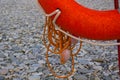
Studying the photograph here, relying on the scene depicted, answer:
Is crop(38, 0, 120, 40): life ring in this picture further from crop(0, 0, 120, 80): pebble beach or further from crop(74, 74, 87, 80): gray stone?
crop(74, 74, 87, 80): gray stone

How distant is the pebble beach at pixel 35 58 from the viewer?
77.2 inches

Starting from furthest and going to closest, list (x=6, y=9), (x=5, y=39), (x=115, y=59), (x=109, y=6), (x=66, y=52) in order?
1. (x=109, y=6)
2. (x=6, y=9)
3. (x=5, y=39)
4. (x=115, y=59)
5. (x=66, y=52)

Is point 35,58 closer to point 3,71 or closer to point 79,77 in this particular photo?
point 3,71

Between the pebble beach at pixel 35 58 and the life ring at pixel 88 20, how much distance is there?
→ 0.48 ft

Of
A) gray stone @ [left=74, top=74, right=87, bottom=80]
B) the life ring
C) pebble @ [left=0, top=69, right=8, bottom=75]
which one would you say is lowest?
gray stone @ [left=74, top=74, right=87, bottom=80]

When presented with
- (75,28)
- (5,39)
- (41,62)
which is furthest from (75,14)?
(5,39)

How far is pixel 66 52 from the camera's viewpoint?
1.42m

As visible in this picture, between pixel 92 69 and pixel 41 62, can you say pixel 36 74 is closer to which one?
pixel 41 62

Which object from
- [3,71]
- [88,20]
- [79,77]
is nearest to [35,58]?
[3,71]

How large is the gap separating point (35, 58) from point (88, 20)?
112cm

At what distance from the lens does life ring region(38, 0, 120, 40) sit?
1.22m

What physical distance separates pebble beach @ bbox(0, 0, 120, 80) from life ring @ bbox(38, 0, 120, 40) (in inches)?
5.8

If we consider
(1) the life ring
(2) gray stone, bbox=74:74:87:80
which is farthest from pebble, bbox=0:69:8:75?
(1) the life ring

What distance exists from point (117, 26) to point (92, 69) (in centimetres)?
90
